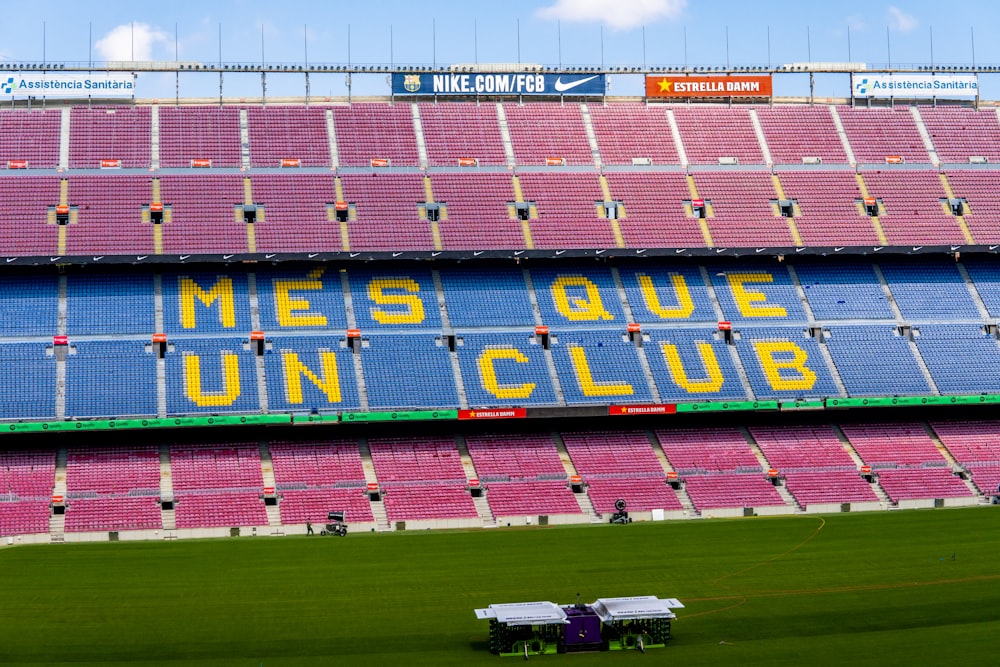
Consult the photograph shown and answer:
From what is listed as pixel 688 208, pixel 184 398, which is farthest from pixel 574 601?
pixel 688 208

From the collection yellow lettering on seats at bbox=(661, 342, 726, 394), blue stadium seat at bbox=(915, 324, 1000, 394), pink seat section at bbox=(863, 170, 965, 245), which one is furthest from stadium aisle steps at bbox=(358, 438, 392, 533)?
pink seat section at bbox=(863, 170, 965, 245)

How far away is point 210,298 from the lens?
76312mm

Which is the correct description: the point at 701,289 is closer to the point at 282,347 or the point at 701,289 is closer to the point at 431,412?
the point at 431,412

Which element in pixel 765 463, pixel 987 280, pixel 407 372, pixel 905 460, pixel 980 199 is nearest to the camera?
pixel 765 463

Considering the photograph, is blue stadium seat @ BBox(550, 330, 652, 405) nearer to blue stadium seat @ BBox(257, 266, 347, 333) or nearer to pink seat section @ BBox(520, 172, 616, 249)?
pink seat section @ BBox(520, 172, 616, 249)

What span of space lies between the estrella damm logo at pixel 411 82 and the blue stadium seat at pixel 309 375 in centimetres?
2291

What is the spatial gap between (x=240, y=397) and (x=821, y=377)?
109ft

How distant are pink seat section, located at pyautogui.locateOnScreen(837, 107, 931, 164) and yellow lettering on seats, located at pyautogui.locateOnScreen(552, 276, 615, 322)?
2302 centimetres

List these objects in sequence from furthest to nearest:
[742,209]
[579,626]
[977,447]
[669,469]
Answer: [742,209] → [977,447] → [669,469] → [579,626]

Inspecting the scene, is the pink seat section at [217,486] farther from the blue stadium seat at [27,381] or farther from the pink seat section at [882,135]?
the pink seat section at [882,135]

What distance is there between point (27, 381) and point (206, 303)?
1101 cm

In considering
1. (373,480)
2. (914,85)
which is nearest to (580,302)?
(373,480)

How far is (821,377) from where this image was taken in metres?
77.2

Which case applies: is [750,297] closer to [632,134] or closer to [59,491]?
[632,134]
